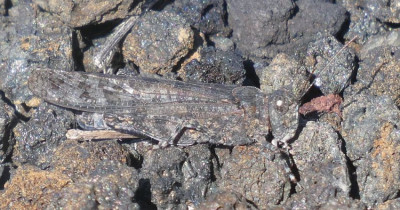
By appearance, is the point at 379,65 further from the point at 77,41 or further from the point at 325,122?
the point at 77,41

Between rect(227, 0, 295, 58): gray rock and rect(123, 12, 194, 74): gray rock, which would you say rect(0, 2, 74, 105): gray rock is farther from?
rect(227, 0, 295, 58): gray rock

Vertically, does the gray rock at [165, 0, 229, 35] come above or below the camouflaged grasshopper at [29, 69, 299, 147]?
above

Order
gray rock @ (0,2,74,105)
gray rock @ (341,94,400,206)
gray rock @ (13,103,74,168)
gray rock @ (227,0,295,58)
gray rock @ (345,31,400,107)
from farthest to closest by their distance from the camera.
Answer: gray rock @ (227,0,295,58) → gray rock @ (0,2,74,105) → gray rock @ (345,31,400,107) → gray rock @ (13,103,74,168) → gray rock @ (341,94,400,206)

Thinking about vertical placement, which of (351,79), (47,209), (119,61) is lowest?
(47,209)

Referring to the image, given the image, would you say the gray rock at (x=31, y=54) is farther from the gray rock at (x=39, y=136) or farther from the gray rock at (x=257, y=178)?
the gray rock at (x=257, y=178)

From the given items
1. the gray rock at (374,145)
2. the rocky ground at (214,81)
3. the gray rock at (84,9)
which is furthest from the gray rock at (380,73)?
the gray rock at (84,9)

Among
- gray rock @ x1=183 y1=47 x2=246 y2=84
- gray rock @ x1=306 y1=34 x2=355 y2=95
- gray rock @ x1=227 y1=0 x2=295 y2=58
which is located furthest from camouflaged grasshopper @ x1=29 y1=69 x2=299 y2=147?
gray rock @ x1=227 y1=0 x2=295 y2=58

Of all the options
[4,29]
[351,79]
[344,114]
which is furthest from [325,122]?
[4,29]

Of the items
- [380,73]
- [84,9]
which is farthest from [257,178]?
[84,9]

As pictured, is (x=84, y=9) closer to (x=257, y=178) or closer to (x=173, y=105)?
(x=173, y=105)
